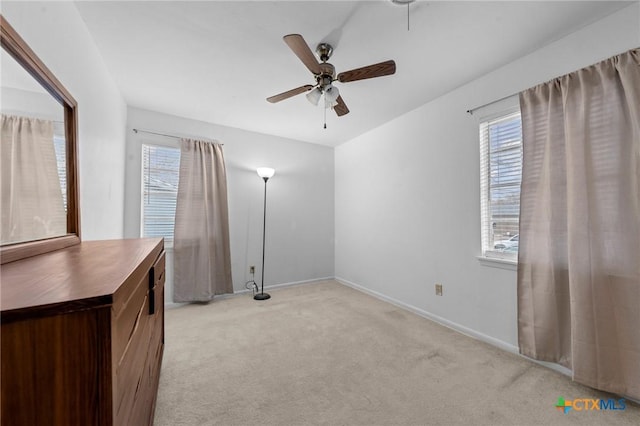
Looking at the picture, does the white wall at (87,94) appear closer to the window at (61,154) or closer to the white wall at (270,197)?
the window at (61,154)

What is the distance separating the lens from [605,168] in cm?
168

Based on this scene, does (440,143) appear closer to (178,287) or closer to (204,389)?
(204,389)

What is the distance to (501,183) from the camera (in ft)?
7.65

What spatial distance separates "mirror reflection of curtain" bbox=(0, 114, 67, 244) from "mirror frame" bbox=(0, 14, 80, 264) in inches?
1.7

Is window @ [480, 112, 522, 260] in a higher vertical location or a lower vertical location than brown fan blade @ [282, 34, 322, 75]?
lower

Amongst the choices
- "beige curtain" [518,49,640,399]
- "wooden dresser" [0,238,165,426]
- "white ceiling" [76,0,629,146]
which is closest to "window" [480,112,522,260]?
"beige curtain" [518,49,640,399]

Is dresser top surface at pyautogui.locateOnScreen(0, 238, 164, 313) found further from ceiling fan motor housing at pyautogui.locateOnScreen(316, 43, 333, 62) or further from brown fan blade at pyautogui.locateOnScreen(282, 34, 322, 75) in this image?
ceiling fan motor housing at pyautogui.locateOnScreen(316, 43, 333, 62)

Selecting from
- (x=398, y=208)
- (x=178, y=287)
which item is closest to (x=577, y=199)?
(x=398, y=208)

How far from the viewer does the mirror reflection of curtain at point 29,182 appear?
88 centimetres

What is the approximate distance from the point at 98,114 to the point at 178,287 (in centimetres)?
214

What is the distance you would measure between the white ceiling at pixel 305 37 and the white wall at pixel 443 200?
154 mm

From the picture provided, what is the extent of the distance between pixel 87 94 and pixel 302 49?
60.4 inches

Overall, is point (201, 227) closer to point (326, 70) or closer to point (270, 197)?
point (270, 197)

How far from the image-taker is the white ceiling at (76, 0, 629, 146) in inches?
65.3
